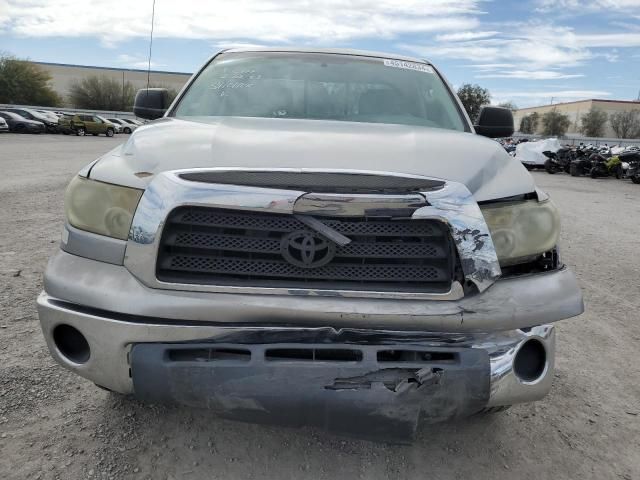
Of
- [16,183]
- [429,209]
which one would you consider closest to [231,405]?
[429,209]

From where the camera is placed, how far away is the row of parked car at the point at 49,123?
111 ft

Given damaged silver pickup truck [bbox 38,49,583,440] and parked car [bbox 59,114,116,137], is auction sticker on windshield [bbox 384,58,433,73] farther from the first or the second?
parked car [bbox 59,114,116,137]

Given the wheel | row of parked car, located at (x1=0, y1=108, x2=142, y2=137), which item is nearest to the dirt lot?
the wheel

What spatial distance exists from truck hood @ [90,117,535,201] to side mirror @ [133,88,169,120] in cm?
132

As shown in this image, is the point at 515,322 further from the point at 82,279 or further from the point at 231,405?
the point at 82,279

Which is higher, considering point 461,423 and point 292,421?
point 292,421

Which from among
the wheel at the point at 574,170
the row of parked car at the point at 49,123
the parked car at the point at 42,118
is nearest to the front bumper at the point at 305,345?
the wheel at the point at 574,170

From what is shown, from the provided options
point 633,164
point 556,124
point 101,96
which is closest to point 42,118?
point 633,164

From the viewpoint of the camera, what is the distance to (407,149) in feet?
7.13

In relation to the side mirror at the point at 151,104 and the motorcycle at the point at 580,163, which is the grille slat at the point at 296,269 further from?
the motorcycle at the point at 580,163

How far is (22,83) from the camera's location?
6288 centimetres

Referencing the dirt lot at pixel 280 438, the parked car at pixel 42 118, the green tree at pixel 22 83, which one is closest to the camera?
the dirt lot at pixel 280 438

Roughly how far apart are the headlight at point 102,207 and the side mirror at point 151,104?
5.68 feet

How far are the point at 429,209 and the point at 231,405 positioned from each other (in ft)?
3.20
